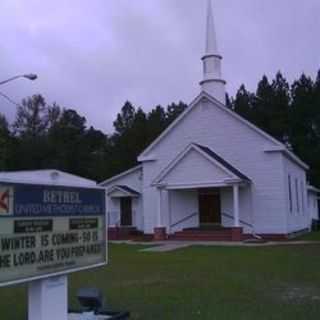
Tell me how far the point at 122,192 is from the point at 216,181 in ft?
29.6

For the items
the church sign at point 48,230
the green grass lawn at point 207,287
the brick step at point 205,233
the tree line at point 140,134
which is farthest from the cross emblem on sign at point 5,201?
the tree line at point 140,134

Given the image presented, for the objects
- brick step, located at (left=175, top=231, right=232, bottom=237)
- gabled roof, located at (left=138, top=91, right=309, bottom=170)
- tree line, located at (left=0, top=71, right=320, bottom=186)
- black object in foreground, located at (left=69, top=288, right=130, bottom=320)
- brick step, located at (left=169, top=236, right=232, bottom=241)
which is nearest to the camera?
black object in foreground, located at (left=69, top=288, right=130, bottom=320)

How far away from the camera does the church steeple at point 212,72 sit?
37469 mm

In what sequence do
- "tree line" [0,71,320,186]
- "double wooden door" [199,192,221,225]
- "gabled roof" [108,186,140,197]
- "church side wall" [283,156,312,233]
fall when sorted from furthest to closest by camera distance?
"tree line" [0,71,320,186]
"gabled roof" [108,186,140,197]
"double wooden door" [199,192,221,225]
"church side wall" [283,156,312,233]

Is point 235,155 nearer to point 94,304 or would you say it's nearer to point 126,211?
point 126,211

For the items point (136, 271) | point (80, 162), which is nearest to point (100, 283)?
point (136, 271)

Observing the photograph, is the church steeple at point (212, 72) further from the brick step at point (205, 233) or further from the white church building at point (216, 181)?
the brick step at point (205, 233)

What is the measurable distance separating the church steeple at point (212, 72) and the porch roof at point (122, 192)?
8.01 m

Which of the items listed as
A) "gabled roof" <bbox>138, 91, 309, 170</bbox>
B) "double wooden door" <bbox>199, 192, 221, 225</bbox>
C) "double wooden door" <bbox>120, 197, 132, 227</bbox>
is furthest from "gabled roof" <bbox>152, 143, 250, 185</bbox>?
"double wooden door" <bbox>120, 197, 132, 227</bbox>

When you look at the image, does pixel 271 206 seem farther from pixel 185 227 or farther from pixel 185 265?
pixel 185 265

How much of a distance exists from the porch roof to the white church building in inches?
46.6

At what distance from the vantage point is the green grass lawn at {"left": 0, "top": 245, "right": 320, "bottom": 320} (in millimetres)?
10289

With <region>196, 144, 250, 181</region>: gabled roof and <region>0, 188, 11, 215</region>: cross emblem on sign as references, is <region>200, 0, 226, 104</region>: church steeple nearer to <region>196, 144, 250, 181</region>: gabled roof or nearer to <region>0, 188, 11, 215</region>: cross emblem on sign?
<region>196, 144, 250, 181</region>: gabled roof

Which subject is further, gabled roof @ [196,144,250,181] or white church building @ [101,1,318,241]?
white church building @ [101,1,318,241]
